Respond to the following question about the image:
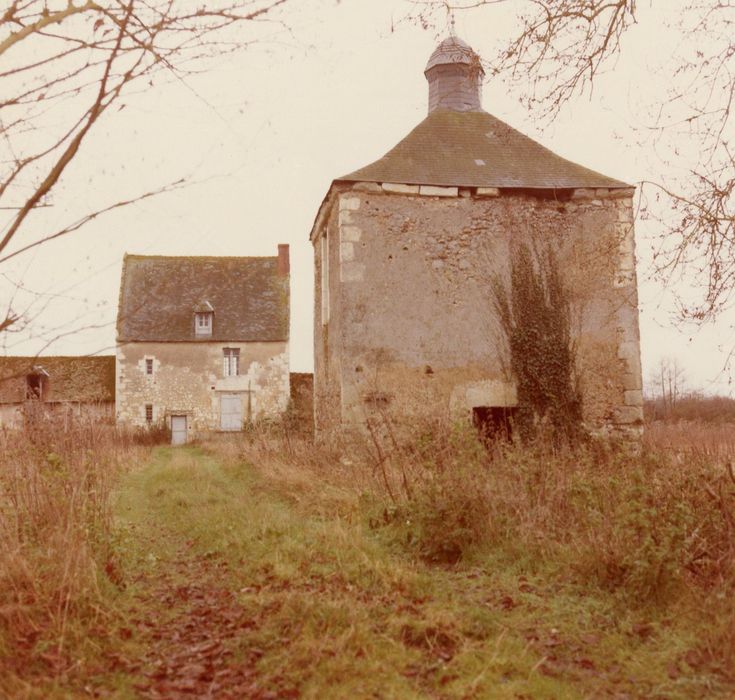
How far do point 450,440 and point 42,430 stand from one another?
439 centimetres

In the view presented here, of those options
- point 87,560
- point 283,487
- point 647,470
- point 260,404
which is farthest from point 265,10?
point 260,404

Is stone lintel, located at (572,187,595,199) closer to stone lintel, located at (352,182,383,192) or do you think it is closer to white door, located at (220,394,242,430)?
stone lintel, located at (352,182,383,192)

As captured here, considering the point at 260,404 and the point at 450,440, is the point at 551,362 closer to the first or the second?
the point at 450,440

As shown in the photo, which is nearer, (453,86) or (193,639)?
(193,639)

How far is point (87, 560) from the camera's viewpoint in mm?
4703

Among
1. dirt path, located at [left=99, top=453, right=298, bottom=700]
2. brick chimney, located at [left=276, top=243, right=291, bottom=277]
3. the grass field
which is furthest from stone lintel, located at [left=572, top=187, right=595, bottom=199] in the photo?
brick chimney, located at [left=276, top=243, right=291, bottom=277]

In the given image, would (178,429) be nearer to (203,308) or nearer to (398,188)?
(203,308)

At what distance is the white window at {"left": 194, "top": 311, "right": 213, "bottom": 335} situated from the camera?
96.8 ft

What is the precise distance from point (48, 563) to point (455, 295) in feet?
26.3

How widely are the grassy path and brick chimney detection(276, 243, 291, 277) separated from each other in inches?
1013

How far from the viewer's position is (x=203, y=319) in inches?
1172

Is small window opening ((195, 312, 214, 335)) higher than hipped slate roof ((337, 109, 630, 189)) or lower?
lower

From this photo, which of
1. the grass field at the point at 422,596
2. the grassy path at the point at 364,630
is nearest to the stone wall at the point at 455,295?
the grass field at the point at 422,596

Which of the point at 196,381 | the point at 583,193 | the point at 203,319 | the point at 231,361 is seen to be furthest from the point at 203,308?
the point at 583,193
